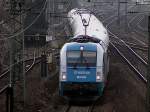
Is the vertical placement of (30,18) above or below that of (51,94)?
above

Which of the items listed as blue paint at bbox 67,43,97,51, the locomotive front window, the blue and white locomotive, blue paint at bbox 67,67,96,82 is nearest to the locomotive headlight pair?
the blue and white locomotive

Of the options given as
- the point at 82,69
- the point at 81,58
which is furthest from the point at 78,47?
the point at 82,69

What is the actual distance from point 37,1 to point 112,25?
2111cm

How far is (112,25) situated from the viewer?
63.3 metres

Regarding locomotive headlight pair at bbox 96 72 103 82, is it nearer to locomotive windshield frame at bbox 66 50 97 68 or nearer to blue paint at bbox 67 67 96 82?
blue paint at bbox 67 67 96 82

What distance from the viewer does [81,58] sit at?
68.9ft

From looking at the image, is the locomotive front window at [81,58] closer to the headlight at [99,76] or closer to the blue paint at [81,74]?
the blue paint at [81,74]

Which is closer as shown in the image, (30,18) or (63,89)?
(63,89)

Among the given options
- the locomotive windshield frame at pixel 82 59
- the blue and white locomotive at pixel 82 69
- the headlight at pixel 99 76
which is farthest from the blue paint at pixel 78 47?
the headlight at pixel 99 76

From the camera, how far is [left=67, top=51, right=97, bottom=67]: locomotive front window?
68.7ft

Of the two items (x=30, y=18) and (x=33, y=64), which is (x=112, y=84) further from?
(x=30, y=18)

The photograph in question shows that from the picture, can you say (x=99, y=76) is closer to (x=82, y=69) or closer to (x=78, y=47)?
(x=82, y=69)

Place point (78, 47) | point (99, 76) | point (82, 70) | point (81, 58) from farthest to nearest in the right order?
1. point (78, 47)
2. point (81, 58)
3. point (82, 70)
4. point (99, 76)

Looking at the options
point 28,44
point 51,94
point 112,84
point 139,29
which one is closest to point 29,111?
point 51,94
